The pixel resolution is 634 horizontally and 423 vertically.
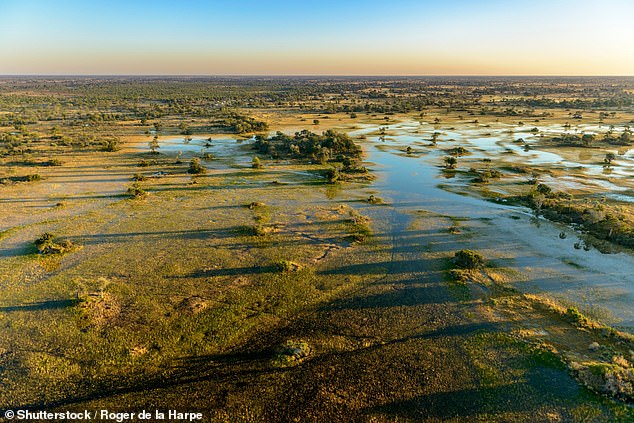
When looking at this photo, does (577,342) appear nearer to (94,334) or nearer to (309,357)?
(309,357)

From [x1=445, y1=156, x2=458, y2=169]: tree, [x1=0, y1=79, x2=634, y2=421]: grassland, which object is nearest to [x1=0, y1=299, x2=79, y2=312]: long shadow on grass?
[x1=0, y1=79, x2=634, y2=421]: grassland

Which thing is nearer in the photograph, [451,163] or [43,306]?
[43,306]

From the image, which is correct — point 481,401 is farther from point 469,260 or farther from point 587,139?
point 587,139

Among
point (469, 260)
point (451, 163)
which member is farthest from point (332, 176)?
point (469, 260)

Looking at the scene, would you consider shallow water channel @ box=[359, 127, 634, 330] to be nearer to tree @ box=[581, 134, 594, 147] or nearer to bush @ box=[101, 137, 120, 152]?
tree @ box=[581, 134, 594, 147]

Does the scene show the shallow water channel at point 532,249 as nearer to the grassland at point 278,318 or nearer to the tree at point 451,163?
the grassland at point 278,318
